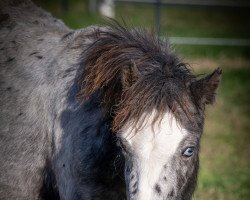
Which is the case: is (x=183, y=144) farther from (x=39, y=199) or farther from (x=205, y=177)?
(x=205, y=177)

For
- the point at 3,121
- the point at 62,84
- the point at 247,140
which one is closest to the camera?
the point at 62,84

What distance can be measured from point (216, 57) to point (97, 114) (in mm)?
11478

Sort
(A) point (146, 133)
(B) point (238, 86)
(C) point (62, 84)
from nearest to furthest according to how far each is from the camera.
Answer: (A) point (146, 133) → (C) point (62, 84) → (B) point (238, 86)

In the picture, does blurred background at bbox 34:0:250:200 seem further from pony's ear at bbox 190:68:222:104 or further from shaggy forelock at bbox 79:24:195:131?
pony's ear at bbox 190:68:222:104

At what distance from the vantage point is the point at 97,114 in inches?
174

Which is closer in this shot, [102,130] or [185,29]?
[102,130]

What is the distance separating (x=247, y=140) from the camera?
9.62 metres

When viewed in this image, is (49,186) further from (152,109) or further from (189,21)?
(189,21)

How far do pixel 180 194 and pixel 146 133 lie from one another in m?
0.49

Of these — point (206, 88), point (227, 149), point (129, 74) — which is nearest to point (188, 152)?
point (206, 88)

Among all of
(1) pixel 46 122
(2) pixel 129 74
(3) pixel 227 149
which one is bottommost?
(3) pixel 227 149

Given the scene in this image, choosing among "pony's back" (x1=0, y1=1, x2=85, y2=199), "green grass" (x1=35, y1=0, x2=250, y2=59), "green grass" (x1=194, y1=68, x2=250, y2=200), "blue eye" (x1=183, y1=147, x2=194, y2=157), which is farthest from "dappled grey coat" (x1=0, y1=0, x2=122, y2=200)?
"green grass" (x1=35, y1=0, x2=250, y2=59)

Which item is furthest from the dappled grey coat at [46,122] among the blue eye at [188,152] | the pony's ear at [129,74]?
the blue eye at [188,152]

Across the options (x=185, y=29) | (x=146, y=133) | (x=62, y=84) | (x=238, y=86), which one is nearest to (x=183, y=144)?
(x=146, y=133)
